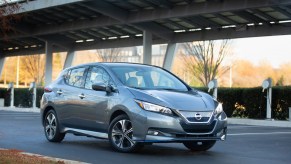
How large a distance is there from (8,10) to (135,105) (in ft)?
9.07

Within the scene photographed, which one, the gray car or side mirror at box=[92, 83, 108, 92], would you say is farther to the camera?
side mirror at box=[92, 83, 108, 92]

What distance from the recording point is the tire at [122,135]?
29.1 feet

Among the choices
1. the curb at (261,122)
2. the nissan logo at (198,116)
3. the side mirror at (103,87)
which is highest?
the side mirror at (103,87)

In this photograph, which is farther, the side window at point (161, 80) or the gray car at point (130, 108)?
the side window at point (161, 80)

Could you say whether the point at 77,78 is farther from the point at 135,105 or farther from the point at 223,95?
the point at 223,95

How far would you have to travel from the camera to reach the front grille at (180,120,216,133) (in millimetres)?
8398

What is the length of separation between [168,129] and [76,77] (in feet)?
9.99

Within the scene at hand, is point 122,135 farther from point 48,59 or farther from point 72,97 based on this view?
point 48,59

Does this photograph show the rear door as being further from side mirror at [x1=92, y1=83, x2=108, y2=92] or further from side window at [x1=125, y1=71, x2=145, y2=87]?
side window at [x1=125, y1=71, x2=145, y2=87]

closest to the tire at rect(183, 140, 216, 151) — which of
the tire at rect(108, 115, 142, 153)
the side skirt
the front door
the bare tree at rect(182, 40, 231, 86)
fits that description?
the tire at rect(108, 115, 142, 153)

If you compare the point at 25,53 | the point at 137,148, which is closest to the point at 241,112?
the point at 137,148

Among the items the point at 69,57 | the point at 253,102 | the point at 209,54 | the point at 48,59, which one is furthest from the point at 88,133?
the point at 69,57

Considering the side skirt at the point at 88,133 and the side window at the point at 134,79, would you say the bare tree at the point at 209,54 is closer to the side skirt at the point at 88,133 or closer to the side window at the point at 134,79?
the side skirt at the point at 88,133

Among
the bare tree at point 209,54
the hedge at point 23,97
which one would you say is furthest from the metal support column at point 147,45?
the hedge at point 23,97
